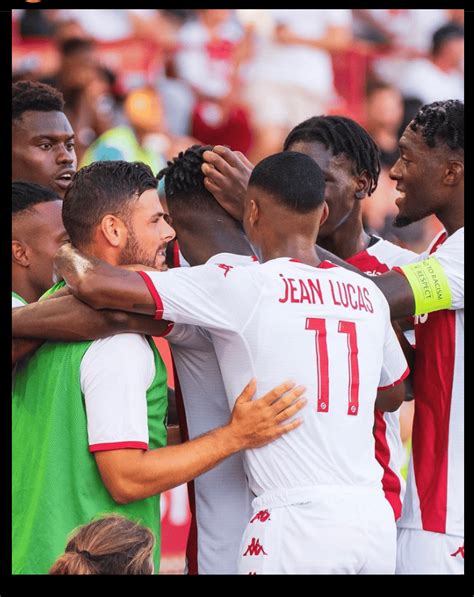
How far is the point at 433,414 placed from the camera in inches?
158

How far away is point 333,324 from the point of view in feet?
11.1

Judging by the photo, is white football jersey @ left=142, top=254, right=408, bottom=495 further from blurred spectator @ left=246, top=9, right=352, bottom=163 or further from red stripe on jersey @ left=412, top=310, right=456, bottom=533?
blurred spectator @ left=246, top=9, right=352, bottom=163

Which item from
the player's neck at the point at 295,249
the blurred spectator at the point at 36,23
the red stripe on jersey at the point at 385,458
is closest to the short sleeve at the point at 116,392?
the player's neck at the point at 295,249

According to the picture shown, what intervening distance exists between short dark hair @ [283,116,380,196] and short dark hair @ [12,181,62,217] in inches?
41.6

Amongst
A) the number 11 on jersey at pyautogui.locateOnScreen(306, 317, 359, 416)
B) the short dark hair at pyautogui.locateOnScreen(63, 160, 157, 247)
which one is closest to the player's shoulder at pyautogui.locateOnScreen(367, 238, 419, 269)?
Result: the number 11 on jersey at pyautogui.locateOnScreen(306, 317, 359, 416)

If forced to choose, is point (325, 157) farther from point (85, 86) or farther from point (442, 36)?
point (442, 36)

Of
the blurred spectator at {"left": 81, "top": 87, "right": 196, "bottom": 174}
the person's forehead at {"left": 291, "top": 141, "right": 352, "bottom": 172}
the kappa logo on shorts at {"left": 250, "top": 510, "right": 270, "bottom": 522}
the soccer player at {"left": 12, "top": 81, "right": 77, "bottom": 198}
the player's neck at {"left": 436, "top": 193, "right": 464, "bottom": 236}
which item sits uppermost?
the blurred spectator at {"left": 81, "top": 87, "right": 196, "bottom": 174}

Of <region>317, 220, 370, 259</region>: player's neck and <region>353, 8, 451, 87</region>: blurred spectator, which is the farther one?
<region>353, 8, 451, 87</region>: blurred spectator

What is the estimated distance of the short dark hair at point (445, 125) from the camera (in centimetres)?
409

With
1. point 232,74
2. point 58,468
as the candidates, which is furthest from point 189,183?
point 232,74

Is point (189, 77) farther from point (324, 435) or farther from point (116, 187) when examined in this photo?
point (324, 435)

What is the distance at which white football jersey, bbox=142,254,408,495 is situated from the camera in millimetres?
3324

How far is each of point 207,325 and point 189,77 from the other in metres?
6.42

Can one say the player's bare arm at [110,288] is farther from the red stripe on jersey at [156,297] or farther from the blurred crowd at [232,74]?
the blurred crowd at [232,74]
